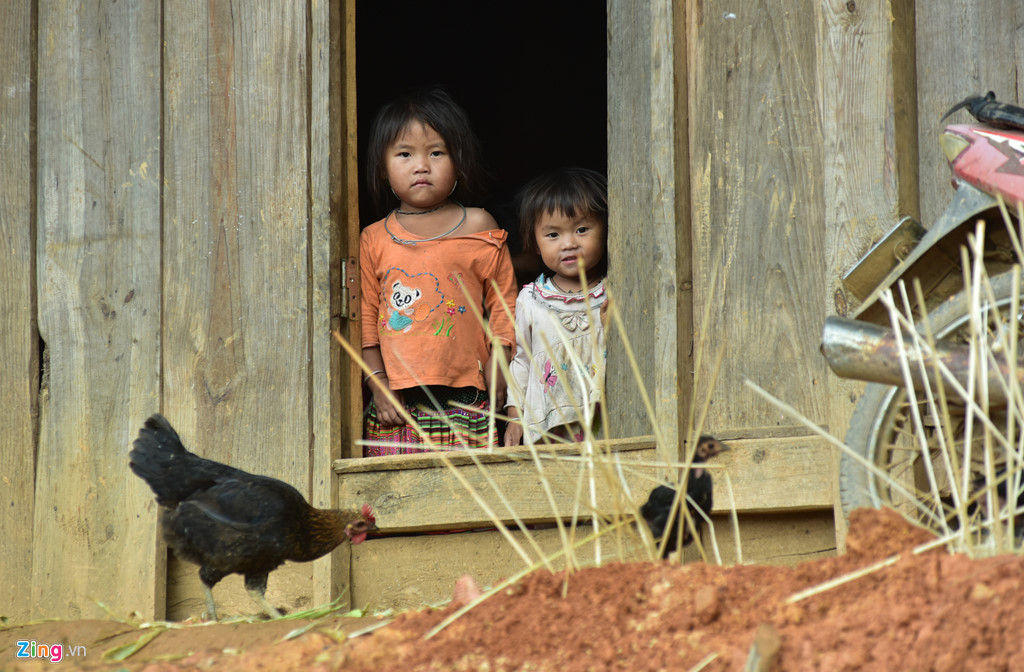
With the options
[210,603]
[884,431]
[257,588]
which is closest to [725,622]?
[884,431]

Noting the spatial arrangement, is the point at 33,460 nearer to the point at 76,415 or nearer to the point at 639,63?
the point at 76,415

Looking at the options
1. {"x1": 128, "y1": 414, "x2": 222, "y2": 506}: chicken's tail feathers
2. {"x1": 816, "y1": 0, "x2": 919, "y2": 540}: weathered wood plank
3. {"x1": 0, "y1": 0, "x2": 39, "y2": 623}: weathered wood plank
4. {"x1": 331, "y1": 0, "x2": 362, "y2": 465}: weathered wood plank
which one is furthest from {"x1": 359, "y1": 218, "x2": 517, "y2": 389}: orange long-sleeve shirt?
{"x1": 816, "y1": 0, "x2": 919, "y2": 540}: weathered wood plank

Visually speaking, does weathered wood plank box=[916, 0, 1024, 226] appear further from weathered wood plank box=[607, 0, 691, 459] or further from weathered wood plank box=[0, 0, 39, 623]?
weathered wood plank box=[0, 0, 39, 623]

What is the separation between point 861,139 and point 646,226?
77 cm

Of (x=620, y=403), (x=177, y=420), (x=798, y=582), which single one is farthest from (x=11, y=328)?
(x=798, y=582)

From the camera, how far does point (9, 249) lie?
4117 millimetres

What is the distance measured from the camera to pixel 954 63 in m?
3.12

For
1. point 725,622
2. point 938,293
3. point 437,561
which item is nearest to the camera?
point 725,622

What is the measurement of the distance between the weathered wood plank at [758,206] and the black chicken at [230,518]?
4.40 ft

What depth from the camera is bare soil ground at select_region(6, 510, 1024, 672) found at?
136cm

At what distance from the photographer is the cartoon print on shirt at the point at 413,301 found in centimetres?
432

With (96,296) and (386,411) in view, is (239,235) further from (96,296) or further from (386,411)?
(386,411)

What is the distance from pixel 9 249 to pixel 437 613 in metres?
2.99

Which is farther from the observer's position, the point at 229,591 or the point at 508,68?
the point at 508,68
